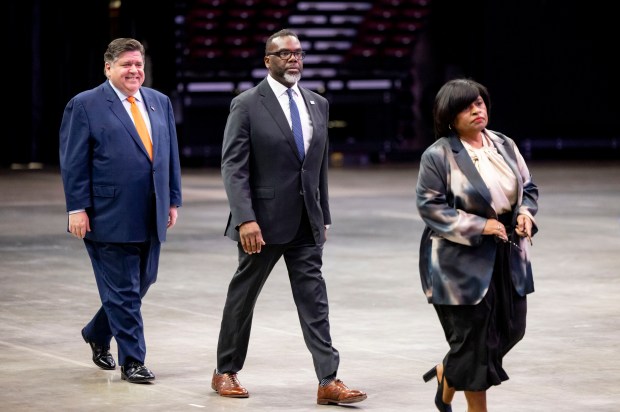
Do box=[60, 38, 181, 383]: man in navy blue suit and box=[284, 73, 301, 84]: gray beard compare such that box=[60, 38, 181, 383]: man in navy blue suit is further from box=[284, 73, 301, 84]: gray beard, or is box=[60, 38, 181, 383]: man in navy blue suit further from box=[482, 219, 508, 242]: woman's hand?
box=[482, 219, 508, 242]: woman's hand

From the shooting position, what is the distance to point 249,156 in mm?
6746

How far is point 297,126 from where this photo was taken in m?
6.79

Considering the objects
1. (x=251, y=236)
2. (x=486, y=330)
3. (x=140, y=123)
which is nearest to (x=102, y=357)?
(x=140, y=123)

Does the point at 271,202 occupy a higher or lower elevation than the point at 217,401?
higher

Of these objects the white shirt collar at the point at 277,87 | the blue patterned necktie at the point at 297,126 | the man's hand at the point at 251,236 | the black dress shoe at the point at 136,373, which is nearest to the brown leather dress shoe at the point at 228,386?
the black dress shoe at the point at 136,373

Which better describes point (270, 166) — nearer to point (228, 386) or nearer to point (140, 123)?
point (140, 123)

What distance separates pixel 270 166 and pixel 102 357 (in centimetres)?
158

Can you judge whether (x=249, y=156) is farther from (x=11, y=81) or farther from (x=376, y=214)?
(x=11, y=81)

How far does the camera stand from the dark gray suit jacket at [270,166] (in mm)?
6707

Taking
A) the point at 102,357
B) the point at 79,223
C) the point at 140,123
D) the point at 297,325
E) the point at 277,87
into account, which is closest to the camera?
the point at 277,87

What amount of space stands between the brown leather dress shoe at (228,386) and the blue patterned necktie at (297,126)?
1.14 metres

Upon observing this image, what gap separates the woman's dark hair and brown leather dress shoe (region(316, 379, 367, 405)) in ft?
4.70

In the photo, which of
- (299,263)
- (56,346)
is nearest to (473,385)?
(299,263)

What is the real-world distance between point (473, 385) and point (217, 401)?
1509mm
